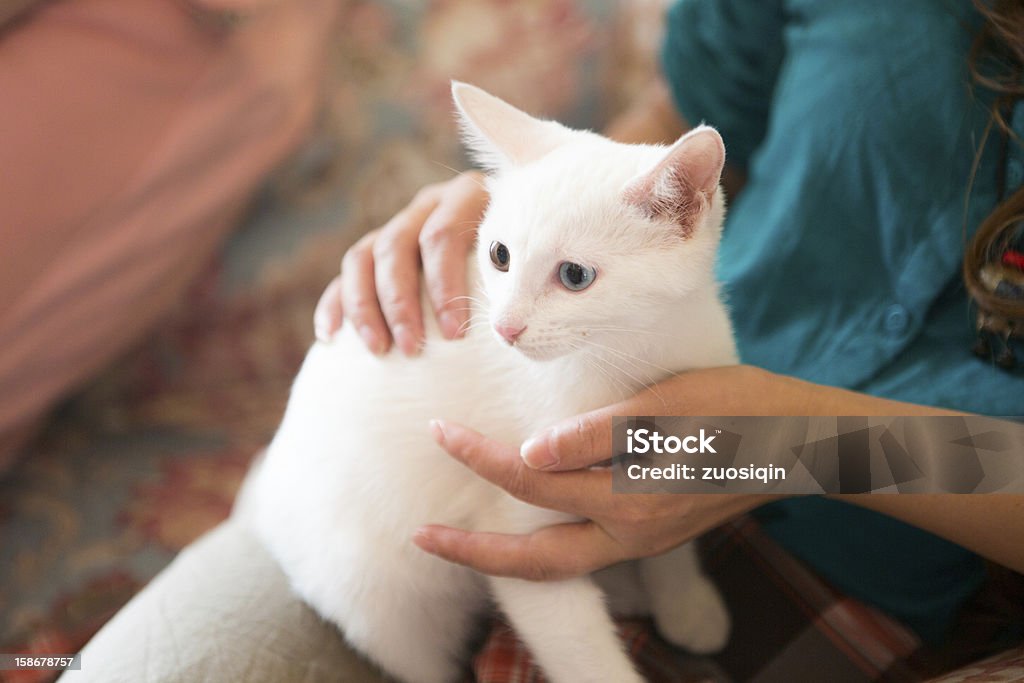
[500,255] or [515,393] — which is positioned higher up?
[500,255]

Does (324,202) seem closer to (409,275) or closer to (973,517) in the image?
(409,275)

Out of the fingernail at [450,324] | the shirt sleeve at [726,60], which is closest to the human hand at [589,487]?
the fingernail at [450,324]

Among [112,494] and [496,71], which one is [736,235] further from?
[112,494]

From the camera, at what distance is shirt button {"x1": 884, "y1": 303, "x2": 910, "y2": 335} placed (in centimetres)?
81

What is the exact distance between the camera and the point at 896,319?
820 millimetres

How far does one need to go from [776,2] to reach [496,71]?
1.68ft

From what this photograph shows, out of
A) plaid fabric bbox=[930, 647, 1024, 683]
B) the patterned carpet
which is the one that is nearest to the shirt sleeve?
the patterned carpet

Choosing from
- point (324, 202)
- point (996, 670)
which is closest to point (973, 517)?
point (996, 670)

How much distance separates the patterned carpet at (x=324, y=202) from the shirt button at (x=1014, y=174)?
70 cm

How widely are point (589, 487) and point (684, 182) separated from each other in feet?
0.94

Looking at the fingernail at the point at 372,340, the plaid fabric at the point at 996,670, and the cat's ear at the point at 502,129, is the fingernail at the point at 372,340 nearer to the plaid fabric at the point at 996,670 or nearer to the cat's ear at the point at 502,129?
the cat's ear at the point at 502,129

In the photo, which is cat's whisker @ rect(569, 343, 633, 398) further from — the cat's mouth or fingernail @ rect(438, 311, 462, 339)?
fingernail @ rect(438, 311, 462, 339)

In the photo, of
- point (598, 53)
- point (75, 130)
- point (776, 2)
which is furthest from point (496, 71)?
point (75, 130)

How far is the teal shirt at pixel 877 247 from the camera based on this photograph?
0.80m
